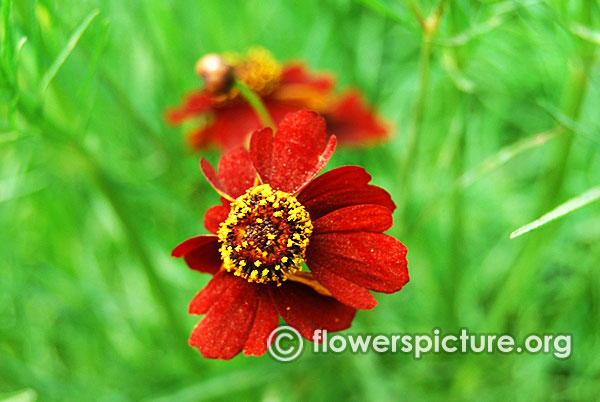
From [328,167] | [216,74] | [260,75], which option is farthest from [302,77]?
[216,74]

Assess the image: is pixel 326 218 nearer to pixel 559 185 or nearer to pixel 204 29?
pixel 559 185

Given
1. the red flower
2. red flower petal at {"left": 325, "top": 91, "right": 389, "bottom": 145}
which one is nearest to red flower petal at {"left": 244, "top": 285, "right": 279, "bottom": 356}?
the red flower

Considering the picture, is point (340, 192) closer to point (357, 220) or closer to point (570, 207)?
point (357, 220)

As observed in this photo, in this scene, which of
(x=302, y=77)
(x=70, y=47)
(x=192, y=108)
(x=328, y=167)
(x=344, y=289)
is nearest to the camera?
(x=344, y=289)

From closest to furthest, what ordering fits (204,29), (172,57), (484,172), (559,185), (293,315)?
(293,315)
(484,172)
(559,185)
(172,57)
(204,29)

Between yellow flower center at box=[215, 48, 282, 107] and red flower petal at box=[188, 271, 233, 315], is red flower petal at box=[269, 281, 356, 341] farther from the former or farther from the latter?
yellow flower center at box=[215, 48, 282, 107]

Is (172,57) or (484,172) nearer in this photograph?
(484,172)

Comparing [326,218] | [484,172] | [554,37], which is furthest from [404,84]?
[326,218]

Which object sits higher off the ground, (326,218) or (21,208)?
(326,218)
